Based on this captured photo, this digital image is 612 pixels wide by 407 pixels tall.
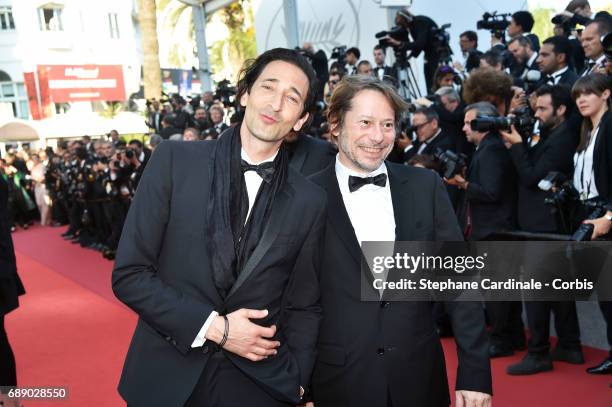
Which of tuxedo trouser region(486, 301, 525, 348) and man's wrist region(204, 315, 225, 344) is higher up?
man's wrist region(204, 315, 225, 344)

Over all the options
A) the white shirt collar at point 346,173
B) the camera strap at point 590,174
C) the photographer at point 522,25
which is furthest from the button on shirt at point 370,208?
the photographer at point 522,25

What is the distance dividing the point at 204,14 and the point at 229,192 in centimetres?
1501

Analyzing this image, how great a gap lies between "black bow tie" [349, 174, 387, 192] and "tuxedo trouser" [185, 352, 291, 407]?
0.77m

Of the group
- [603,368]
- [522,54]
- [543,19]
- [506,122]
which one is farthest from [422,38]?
[603,368]

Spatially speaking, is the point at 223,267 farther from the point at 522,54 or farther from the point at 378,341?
the point at 522,54

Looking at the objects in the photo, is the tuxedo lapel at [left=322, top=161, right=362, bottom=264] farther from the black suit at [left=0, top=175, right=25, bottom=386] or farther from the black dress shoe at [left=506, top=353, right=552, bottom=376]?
the black dress shoe at [left=506, top=353, right=552, bottom=376]

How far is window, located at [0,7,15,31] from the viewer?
33750 millimetres

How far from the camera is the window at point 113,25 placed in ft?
118

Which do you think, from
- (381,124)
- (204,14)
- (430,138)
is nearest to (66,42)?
(204,14)

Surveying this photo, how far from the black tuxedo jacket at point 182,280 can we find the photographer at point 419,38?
5978mm

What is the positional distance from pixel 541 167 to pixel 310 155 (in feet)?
6.67

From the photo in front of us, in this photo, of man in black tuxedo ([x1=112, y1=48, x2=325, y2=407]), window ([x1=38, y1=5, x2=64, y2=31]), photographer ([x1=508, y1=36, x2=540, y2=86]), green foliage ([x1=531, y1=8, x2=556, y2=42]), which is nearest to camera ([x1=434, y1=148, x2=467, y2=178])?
photographer ([x1=508, y1=36, x2=540, y2=86])

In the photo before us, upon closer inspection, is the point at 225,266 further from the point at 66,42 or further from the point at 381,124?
the point at 66,42

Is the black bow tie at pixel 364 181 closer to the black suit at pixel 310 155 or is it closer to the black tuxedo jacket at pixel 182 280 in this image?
the black tuxedo jacket at pixel 182 280
